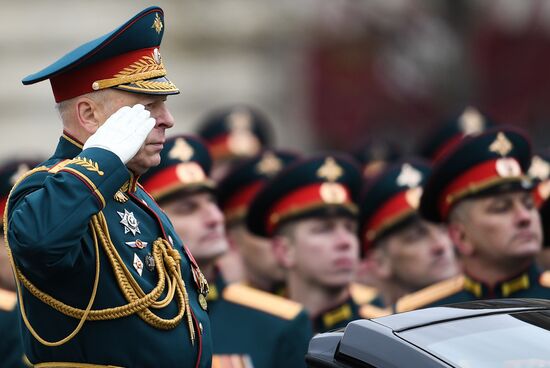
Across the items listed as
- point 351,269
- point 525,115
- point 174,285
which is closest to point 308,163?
point 351,269

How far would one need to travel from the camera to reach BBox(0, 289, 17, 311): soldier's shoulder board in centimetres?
735

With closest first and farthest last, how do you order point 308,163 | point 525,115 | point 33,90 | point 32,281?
point 32,281
point 308,163
point 525,115
point 33,90

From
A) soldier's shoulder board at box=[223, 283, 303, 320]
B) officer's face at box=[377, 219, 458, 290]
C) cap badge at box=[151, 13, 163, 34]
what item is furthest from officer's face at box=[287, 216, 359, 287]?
cap badge at box=[151, 13, 163, 34]

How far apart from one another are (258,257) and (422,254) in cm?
105

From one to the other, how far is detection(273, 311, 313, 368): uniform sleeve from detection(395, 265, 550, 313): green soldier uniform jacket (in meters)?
0.49

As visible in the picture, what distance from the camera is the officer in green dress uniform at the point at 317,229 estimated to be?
303 inches

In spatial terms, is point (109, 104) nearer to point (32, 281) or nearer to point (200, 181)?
point (32, 281)

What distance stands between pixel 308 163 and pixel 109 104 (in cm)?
326

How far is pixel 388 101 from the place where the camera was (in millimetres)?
23969

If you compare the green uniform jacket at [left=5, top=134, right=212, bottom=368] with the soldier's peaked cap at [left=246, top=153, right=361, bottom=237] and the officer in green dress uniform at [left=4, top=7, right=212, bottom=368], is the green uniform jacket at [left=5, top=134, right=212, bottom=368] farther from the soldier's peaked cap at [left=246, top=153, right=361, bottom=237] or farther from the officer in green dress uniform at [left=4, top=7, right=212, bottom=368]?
the soldier's peaked cap at [left=246, top=153, right=361, bottom=237]

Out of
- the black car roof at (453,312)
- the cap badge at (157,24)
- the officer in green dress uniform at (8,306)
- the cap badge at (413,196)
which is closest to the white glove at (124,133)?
the cap badge at (157,24)

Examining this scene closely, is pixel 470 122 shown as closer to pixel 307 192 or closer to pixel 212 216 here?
pixel 307 192

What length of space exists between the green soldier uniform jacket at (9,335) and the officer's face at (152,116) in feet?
7.63

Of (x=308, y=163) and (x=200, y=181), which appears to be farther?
(x=308, y=163)
